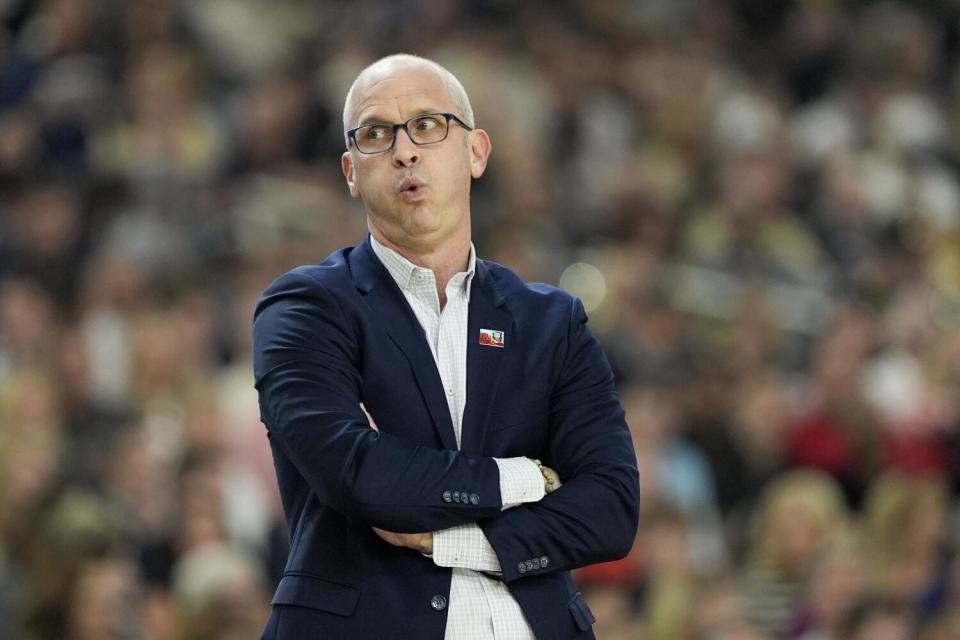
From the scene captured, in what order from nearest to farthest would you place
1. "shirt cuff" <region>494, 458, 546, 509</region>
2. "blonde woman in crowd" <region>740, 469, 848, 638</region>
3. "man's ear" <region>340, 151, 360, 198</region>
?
"shirt cuff" <region>494, 458, 546, 509</region> < "man's ear" <region>340, 151, 360, 198</region> < "blonde woman in crowd" <region>740, 469, 848, 638</region>

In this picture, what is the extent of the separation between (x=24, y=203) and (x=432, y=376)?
648 centimetres

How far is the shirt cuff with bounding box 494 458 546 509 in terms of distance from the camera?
3.04 m

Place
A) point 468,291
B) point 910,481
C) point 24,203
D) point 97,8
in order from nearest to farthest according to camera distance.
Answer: point 468,291 < point 910,481 < point 24,203 < point 97,8

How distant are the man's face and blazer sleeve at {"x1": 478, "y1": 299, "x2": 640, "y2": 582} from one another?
34cm

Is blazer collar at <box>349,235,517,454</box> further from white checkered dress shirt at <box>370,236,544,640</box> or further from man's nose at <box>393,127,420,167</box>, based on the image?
man's nose at <box>393,127,420,167</box>

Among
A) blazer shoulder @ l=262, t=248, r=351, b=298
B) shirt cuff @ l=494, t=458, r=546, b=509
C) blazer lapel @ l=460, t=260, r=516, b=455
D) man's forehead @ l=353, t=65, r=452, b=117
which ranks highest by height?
man's forehead @ l=353, t=65, r=452, b=117

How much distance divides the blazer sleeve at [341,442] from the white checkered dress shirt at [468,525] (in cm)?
5

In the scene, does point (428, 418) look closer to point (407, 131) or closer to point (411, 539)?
point (411, 539)

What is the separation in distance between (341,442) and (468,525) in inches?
11.0

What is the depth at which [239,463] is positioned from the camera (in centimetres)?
748

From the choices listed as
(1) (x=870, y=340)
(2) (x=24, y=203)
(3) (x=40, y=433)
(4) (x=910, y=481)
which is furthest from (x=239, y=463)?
→ (1) (x=870, y=340)

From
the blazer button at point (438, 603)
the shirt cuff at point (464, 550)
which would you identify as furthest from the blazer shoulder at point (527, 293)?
the blazer button at point (438, 603)

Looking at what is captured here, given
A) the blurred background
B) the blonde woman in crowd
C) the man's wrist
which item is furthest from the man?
the blonde woman in crowd

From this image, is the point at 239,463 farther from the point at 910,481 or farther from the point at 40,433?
the point at 910,481
